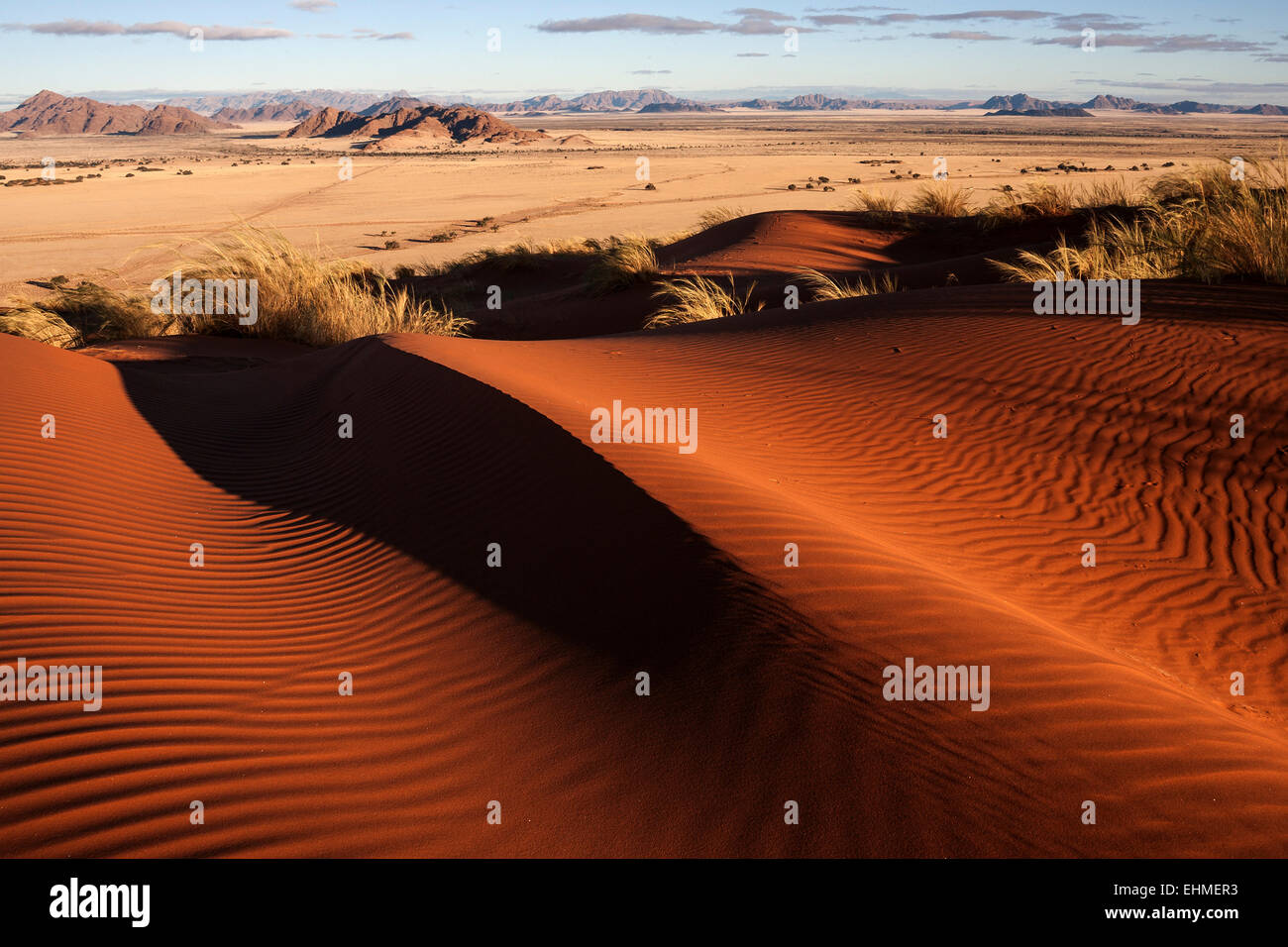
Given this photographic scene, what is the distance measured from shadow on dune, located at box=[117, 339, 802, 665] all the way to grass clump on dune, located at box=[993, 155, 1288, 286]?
25.8 feet

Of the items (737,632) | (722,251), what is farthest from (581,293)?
(737,632)

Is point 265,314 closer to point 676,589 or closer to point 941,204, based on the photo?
point 676,589

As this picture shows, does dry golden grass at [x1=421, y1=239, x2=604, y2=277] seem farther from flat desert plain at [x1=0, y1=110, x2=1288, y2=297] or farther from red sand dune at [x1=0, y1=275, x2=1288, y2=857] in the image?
red sand dune at [x1=0, y1=275, x2=1288, y2=857]

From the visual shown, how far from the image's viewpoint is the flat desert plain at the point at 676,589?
3145mm

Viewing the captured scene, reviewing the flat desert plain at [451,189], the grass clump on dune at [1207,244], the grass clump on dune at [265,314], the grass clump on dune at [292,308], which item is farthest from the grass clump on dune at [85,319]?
the grass clump on dune at [1207,244]

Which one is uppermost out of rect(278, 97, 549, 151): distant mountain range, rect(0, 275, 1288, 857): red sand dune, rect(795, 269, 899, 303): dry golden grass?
rect(278, 97, 549, 151): distant mountain range

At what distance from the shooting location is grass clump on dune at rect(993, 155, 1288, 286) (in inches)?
385

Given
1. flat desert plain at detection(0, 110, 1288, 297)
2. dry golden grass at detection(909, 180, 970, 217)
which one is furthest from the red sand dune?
dry golden grass at detection(909, 180, 970, 217)

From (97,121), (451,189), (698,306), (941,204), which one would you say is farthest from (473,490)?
(97,121)

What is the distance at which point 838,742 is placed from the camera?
3.37 meters

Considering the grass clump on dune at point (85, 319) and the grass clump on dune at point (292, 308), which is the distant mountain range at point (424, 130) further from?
the grass clump on dune at point (292, 308)

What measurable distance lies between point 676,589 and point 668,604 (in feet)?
0.38

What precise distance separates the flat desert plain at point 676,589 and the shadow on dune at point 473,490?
3 centimetres

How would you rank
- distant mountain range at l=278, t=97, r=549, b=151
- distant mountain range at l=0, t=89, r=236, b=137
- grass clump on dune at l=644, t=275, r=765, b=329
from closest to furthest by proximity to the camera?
grass clump on dune at l=644, t=275, r=765, b=329
distant mountain range at l=278, t=97, r=549, b=151
distant mountain range at l=0, t=89, r=236, b=137
